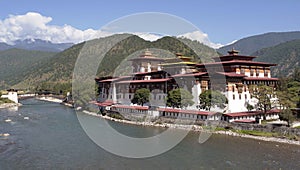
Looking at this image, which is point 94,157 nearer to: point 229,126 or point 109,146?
point 109,146

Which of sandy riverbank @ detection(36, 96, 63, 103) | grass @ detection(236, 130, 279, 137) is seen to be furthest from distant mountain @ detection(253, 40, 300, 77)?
grass @ detection(236, 130, 279, 137)

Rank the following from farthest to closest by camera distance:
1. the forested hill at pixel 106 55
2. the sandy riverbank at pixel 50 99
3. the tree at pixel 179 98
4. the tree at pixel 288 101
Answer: the forested hill at pixel 106 55
the sandy riverbank at pixel 50 99
the tree at pixel 179 98
the tree at pixel 288 101

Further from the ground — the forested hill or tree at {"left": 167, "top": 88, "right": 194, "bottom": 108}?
the forested hill

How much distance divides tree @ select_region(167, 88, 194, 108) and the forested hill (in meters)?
55.5

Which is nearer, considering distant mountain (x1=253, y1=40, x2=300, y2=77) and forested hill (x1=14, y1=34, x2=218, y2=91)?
forested hill (x1=14, y1=34, x2=218, y2=91)

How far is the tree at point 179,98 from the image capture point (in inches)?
1537

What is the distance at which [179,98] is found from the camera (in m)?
39.6

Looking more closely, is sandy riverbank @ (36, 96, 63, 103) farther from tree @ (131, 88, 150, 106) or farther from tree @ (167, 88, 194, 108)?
tree @ (167, 88, 194, 108)

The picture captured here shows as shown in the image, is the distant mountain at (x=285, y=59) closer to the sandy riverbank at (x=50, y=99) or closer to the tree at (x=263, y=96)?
the sandy riverbank at (x=50, y=99)

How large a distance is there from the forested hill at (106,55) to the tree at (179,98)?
55.5 metres

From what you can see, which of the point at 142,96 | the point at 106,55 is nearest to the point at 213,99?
the point at 142,96

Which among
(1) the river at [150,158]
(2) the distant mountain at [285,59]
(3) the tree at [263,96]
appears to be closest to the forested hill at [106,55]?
(2) the distant mountain at [285,59]

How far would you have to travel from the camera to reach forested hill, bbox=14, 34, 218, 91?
346ft

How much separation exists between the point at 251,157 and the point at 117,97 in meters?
33.6
